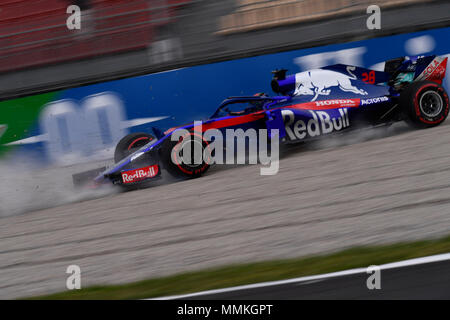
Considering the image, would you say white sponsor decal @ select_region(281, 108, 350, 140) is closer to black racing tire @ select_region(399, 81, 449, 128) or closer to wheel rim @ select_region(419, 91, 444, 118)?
black racing tire @ select_region(399, 81, 449, 128)

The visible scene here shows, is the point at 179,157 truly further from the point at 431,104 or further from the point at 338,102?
the point at 431,104

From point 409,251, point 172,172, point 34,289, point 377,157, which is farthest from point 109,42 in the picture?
point 409,251

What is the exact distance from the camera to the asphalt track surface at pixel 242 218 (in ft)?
13.8

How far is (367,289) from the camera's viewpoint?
10.5 feet

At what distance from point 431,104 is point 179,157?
10.5ft

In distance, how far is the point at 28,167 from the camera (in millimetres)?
8320

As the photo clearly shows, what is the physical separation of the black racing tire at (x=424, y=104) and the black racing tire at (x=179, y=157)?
251cm

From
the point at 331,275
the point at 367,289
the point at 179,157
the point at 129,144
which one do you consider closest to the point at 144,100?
the point at 129,144

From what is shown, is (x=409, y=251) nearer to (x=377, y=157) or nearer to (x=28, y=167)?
(x=377, y=157)

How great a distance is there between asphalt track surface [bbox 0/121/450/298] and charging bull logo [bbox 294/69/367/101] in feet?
2.37

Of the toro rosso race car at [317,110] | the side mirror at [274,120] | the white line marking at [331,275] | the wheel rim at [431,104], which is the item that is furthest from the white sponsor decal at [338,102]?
the white line marking at [331,275]
